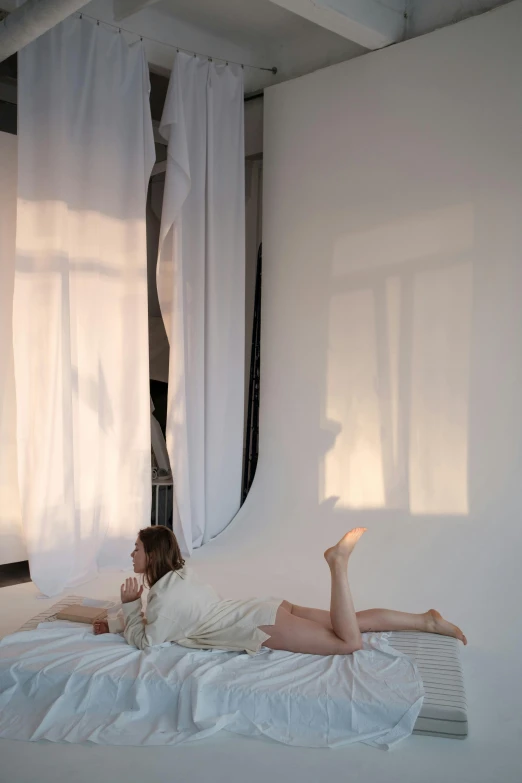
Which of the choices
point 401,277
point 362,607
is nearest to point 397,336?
point 401,277

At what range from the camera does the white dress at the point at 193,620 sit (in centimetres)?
290

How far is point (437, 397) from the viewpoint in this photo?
4461 mm

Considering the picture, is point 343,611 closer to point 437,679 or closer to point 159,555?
point 437,679

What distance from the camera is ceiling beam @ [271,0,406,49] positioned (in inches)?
173

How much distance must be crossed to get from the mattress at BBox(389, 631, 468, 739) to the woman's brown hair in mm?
890

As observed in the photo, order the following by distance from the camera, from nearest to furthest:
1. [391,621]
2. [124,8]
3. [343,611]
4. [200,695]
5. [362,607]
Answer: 1. [200,695]
2. [343,611]
3. [391,621]
4. [362,607]
5. [124,8]

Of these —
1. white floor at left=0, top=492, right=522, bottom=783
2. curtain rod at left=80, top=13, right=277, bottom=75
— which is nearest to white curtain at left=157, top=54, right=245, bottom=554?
curtain rod at left=80, top=13, right=277, bottom=75

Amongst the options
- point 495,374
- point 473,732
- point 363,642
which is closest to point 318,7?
point 495,374

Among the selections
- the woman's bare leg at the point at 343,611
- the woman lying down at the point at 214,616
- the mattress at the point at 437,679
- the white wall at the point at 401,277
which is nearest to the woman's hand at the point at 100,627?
the woman lying down at the point at 214,616

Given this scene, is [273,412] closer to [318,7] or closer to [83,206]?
[83,206]

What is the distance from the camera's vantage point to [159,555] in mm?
2949

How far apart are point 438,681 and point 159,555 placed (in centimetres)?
108

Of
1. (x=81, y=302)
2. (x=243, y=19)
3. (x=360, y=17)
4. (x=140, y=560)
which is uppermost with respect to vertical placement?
(x=243, y=19)

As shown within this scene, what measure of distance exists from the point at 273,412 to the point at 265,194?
1486mm
